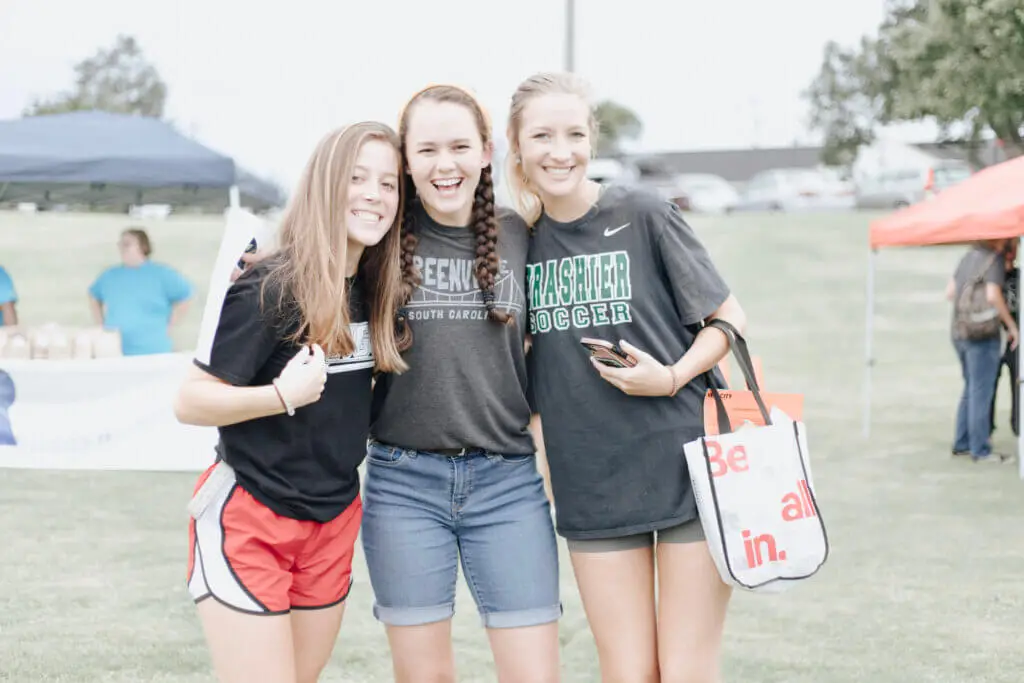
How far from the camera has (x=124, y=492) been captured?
25.7 ft

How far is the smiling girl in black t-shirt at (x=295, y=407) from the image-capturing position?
2.56 m

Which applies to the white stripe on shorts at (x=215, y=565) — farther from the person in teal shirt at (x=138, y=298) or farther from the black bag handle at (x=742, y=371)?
the person in teal shirt at (x=138, y=298)

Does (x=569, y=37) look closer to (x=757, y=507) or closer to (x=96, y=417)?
(x=96, y=417)

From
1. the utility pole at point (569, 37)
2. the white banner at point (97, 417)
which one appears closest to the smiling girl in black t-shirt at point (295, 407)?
the white banner at point (97, 417)

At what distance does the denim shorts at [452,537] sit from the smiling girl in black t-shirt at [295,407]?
0.31ft

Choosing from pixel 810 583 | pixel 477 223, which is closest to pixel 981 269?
pixel 810 583

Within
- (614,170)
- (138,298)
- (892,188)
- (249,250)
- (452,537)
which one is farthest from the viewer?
(892,188)

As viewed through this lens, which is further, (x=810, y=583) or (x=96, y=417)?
(x=96, y=417)

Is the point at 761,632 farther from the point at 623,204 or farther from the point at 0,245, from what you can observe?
the point at 0,245

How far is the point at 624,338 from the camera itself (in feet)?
9.13

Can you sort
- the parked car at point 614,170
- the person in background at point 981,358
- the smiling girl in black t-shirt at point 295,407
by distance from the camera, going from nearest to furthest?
the smiling girl in black t-shirt at point 295,407 → the person in background at point 981,358 → the parked car at point 614,170

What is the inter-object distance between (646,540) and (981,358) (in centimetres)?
722

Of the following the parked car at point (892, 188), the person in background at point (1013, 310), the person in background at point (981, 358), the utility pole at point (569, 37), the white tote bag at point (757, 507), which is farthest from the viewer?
the parked car at point (892, 188)

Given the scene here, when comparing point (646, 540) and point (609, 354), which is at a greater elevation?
point (609, 354)
